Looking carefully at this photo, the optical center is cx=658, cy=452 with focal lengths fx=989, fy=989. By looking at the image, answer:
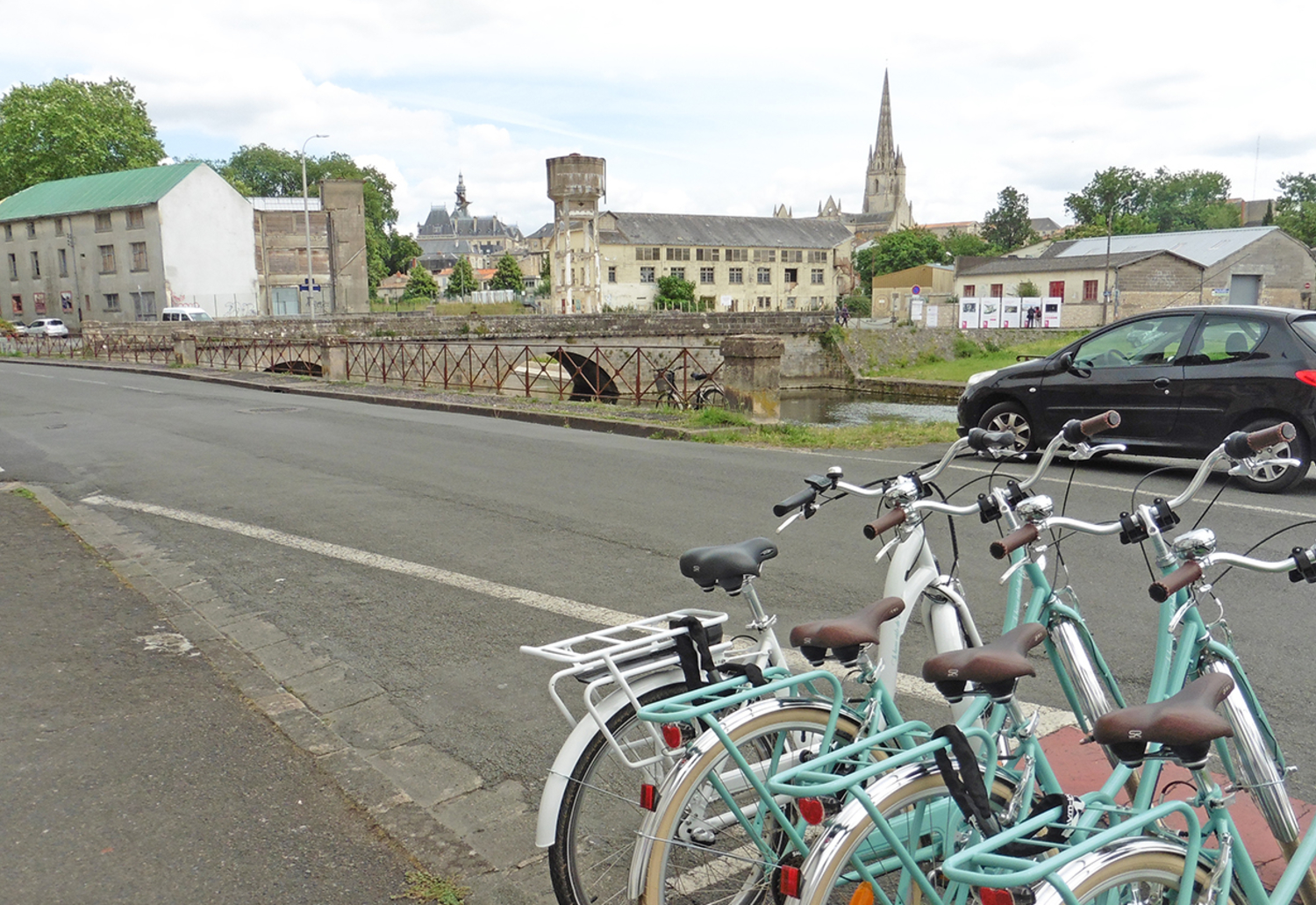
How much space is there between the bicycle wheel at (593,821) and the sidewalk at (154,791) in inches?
25.8

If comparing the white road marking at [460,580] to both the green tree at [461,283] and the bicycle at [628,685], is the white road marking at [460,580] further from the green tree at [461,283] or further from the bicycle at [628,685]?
the green tree at [461,283]

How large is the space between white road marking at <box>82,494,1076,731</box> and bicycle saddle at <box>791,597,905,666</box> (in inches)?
55.3

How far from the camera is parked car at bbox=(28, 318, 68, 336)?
52.9 m

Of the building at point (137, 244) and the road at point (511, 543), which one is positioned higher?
the building at point (137, 244)

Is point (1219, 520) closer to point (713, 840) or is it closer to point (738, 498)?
point (738, 498)

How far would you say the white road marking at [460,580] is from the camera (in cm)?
430

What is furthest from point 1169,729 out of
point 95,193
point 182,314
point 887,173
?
point 887,173

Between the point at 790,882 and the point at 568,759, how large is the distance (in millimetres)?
683

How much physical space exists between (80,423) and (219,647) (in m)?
12.1

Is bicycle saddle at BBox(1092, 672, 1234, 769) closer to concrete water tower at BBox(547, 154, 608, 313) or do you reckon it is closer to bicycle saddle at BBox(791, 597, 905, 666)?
bicycle saddle at BBox(791, 597, 905, 666)

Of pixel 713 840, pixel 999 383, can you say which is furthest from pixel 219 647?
pixel 999 383

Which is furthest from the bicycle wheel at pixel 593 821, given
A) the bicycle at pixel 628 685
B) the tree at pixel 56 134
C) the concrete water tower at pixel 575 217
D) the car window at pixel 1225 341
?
the tree at pixel 56 134

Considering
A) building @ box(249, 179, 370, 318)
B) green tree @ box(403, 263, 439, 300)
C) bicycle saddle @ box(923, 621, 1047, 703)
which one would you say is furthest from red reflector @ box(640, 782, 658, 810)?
green tree @ box(403, 263, 439, 300)

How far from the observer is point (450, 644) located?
5.14 metres
